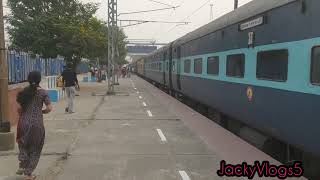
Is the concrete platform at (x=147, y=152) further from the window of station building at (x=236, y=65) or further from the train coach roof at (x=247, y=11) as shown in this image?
the train coach roof at (x=247, y=11)

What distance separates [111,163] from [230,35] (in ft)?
15.5

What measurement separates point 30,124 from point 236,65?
551 centimetres

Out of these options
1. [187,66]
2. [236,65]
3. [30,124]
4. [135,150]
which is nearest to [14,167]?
[30,124]

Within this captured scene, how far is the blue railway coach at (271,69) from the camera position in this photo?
22.9ft

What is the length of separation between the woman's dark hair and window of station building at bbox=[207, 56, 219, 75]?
7126 mm

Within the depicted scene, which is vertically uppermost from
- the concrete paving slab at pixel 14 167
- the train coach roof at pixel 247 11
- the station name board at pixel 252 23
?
the train coach roof at pixel 247 11

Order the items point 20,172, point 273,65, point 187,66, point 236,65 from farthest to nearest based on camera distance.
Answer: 1. point 187,66
2. point 236,65
3. point 273,65
4. point 20,172

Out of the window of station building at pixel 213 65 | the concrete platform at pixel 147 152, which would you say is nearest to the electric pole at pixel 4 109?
the concrete platform at pixel 147 152

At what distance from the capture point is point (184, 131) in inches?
518

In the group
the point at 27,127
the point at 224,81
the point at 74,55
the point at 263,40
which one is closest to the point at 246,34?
the point at 263,40

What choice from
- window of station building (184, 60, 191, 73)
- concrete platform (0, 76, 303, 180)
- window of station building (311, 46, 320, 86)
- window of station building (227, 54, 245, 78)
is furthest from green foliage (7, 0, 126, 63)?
window of station building (311, 46, 320, 86)

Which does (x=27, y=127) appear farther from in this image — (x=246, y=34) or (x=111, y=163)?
(x=246, y=34)

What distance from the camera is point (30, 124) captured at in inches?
291

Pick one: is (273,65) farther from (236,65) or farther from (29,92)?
(29,92)
